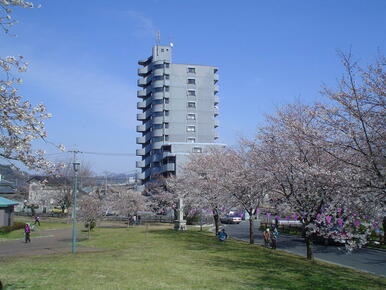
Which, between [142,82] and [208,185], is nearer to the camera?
[208,185]

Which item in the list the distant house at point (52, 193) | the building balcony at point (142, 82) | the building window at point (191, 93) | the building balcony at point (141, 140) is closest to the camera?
the distant house at point (52, 193)

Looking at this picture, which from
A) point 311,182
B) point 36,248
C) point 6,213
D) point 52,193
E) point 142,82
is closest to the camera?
point 311,182

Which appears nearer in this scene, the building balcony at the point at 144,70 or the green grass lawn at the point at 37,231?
the green grass lawn at the point at 37,231

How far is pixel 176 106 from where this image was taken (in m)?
79.2

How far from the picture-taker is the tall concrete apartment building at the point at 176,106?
78625 mm

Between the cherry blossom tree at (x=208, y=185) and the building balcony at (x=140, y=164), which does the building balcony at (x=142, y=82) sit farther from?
the cherry blossom tree at (x=208, y=185)

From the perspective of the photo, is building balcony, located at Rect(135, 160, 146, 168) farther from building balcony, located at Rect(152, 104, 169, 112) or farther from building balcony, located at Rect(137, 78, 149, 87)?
building balcony, located at Rect(137, 78, 149, 87)

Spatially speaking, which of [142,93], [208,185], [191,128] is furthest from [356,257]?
[142,93]

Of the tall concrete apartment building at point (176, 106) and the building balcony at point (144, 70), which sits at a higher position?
the building balcony at point (144, 70)

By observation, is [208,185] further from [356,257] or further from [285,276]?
[285,276]

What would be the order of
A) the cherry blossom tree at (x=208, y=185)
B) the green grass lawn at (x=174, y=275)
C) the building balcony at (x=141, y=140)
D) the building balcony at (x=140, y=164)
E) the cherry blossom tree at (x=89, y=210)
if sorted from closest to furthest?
the green grass lawn at (x=174, y=275) < the cherry blossom tree at (x=208, y=185) < the cherry blossom tree at (x=89, y=210) < the building balcony at (x=140, y=164) < the building balcony at (x=141, y=140)

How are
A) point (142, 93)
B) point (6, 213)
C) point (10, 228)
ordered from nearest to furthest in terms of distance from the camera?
point (10, 228)
point (6, 213)
point (142, 93)

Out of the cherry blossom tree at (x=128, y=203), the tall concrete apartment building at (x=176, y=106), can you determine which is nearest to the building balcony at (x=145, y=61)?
the tall concrete apartment building at (x=176, y=106)

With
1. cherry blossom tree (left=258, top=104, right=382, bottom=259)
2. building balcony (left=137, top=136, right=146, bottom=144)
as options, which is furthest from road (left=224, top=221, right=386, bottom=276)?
building balcony (left=137, top=136, right=146, bottom=144)
